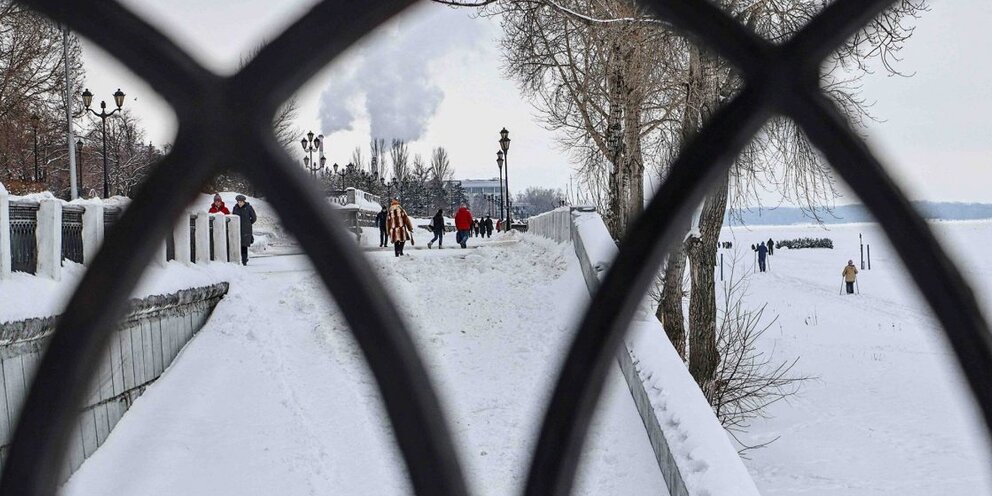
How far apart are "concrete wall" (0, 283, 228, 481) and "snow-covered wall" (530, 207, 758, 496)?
10.5 ft

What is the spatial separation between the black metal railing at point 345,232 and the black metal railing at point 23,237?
23.0 ft

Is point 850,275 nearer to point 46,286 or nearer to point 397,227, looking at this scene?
point 397,227

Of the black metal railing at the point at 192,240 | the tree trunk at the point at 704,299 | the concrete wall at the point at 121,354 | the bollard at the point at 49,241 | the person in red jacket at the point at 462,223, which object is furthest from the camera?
the person in red jacket at the point at 462,223

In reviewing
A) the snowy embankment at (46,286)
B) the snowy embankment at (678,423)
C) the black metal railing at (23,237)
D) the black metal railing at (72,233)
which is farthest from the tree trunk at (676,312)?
the black metal railing at (23,237)

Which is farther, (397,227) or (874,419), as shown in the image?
(397,227)

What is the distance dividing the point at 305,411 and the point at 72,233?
107 inches

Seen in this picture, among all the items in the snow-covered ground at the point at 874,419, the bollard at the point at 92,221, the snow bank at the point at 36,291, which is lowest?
the snow-covered ground at the point at 874,419

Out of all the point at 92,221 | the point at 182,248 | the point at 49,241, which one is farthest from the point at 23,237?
the point at 182,248

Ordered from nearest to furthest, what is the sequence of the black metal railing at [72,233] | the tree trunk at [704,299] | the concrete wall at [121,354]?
the concrete wall at [121,354] < the black metal railing at [72,233] < the tree trunk at [704,299]

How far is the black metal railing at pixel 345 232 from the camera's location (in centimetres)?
49

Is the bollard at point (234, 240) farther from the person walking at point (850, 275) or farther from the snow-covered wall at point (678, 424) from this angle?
the person walking at point (850, 275)

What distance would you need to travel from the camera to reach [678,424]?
5.10 m

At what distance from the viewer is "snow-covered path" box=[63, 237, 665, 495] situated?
620cm

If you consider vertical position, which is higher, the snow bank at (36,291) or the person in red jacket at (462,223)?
the person in red jacket at (462,223)
